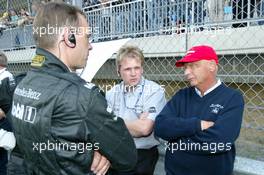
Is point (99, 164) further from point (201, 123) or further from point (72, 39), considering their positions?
point (201, 123)

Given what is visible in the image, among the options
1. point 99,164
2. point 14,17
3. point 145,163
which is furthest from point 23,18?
point 99,164

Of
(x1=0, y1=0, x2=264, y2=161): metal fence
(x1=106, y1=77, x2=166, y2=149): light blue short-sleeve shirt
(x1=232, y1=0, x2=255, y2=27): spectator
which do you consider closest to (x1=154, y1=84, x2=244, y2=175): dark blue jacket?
(x1=106, y1=77, x2=166, y2=149): light blue short-sleeve shirt

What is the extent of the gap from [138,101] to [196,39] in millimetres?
2628

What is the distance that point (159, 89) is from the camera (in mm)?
2422

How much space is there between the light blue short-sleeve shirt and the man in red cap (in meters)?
0.14

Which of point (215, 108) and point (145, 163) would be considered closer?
point (215, 108)

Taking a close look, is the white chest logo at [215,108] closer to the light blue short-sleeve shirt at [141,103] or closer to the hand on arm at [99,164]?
the light blue short-sleeve shirt at [141,103]

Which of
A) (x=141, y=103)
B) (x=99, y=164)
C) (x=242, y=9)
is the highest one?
(x=242, y=9)

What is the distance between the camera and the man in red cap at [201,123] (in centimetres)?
197

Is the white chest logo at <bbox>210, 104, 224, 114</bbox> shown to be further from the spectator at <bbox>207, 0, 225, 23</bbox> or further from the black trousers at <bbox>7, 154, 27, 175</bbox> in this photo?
the spectator at <bbox>207, 0, 225, 23</bbox>

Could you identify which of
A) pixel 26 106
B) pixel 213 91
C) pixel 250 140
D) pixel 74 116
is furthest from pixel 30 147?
pixel 250 140

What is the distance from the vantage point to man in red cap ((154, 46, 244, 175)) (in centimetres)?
197

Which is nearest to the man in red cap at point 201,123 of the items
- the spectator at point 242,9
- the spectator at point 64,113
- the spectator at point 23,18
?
the spectator at point 64,113

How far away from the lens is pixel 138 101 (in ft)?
7.82
